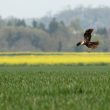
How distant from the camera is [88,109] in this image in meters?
10.9

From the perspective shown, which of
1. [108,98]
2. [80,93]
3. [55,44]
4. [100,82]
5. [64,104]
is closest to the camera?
[64,104]

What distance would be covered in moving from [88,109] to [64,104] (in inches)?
41.0

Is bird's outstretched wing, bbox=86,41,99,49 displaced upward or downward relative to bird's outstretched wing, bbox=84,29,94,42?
downward

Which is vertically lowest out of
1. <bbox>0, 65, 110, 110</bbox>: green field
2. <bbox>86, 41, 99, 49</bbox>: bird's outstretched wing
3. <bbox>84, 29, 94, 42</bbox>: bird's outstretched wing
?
<bbox>0, 65, 110, 110</bbox>: green field

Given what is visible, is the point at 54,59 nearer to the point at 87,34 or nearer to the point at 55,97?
the point at 87,34

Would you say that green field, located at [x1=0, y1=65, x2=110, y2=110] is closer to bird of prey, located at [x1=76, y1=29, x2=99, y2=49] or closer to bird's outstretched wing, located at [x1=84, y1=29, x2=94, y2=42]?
bird of prey, located at [x1=76, y1=29, x2=99, y2=49]

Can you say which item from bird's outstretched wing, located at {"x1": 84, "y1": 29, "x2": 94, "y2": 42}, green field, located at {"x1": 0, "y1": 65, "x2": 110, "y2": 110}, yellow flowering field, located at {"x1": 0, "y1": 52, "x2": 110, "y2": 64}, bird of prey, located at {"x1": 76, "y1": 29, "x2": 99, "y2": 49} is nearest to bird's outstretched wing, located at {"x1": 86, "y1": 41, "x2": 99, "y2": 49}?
bird of prey, located at {"x1": 76, "y1": 29, "x2": 99, "y2": 49}

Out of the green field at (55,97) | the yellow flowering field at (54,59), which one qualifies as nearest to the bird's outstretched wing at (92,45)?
the green field at (55,97)

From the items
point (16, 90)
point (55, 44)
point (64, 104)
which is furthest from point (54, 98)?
point (55, 44)

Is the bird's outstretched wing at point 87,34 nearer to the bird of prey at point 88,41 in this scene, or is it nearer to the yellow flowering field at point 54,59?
the bird of prey at point 88,41

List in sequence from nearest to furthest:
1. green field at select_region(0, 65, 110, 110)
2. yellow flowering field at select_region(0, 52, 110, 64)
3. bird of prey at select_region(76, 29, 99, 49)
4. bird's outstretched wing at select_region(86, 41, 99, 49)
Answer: green field at select_region(0, 65, 110, 110), bird of prey at select_region(76, 29, 99, 49), bird's outstretched wing at select_region(86, 41, 99, 49), yellow flowering field at select_region(0, 52, 110, 64)

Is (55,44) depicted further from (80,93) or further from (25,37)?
(80,93)

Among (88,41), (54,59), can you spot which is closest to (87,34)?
(88,41)

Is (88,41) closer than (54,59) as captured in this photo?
Yes
